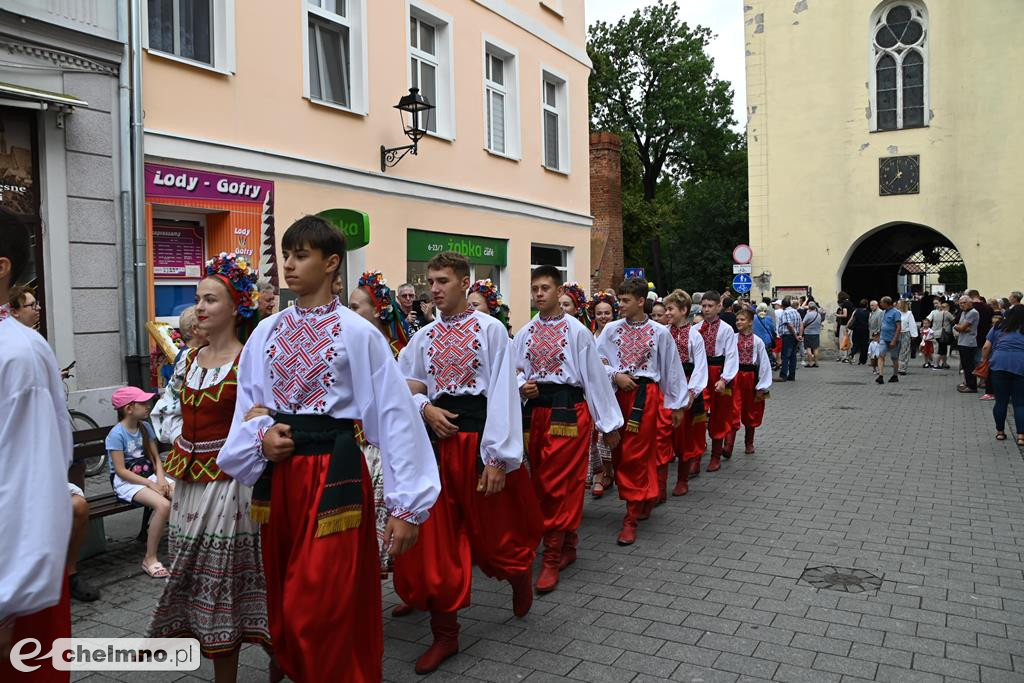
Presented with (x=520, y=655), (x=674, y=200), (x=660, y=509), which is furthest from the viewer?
(x=674, y=200)

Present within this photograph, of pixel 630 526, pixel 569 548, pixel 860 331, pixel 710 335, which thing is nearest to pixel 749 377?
pixel 710 335

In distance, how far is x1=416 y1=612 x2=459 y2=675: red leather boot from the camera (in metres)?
4.18

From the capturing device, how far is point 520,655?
432 cm

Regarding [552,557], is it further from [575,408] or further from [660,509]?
[660,509]

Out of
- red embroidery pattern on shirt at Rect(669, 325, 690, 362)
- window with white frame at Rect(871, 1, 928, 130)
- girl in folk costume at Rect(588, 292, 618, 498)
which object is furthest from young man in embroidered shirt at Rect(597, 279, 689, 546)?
window with white frame at Rect(871, 1, 928, 130)

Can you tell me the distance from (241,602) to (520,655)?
147 centimetres

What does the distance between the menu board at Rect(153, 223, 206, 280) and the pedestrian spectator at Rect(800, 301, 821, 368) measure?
57.9 ft

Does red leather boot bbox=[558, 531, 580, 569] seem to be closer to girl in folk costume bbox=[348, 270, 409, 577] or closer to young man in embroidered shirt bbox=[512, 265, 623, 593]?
young man in embroidered shirt bbox=[512, 265, 623, 593]

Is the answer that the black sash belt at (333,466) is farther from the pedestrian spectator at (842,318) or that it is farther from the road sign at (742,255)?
the pedestrian spectator at (842,318)

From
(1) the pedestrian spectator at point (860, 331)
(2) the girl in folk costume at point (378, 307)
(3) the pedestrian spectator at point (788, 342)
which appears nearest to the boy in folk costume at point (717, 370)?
(2) the girl in folk costume at point (378, 307)

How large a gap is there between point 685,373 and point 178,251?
246 inches

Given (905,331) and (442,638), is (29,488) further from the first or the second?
(905,331)

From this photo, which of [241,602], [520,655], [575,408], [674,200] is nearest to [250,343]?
[241,602]

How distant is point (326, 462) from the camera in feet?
10.8
